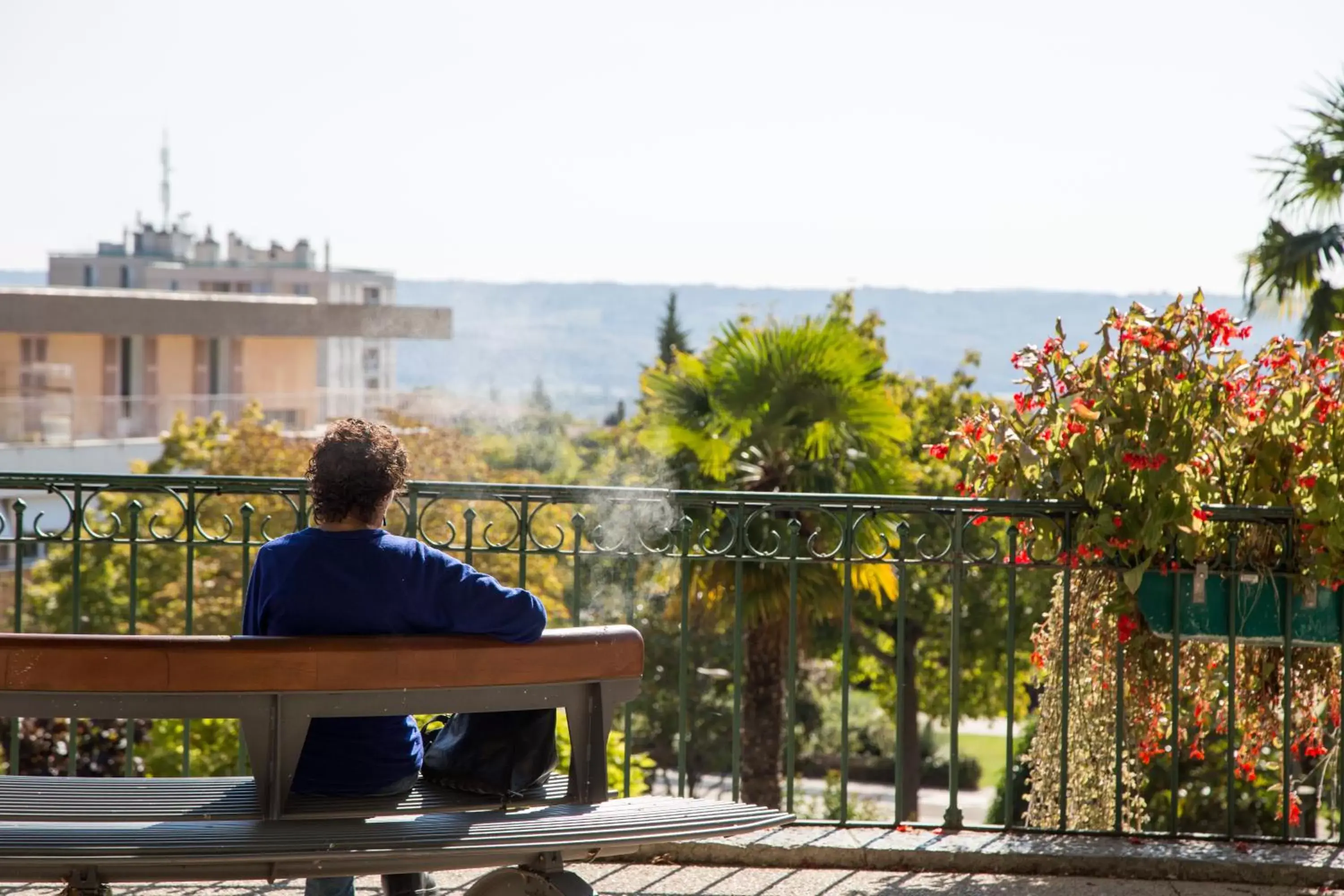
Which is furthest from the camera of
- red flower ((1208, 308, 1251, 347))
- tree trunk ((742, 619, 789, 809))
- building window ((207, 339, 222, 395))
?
building window ((207, 339, 222, 395))

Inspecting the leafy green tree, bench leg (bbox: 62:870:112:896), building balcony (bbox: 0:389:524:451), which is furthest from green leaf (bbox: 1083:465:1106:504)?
the leafy green tree

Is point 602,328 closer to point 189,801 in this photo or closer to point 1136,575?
point 1136,575

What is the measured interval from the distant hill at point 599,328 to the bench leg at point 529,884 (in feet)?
210

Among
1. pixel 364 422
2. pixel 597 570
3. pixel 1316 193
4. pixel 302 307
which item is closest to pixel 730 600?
pixel 597 570

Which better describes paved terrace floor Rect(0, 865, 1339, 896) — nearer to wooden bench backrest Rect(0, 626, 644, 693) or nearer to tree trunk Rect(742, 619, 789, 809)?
wooden bench backrest Rect(0, 626, 644, 693)

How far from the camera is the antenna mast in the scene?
9488 cm

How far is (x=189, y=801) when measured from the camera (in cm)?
320

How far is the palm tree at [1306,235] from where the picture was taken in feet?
52.7

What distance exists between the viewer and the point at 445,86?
423ft

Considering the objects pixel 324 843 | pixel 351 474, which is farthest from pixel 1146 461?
pixel 324 843

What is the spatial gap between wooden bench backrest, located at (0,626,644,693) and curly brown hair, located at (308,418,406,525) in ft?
1.11

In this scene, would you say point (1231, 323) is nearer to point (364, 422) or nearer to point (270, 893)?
point (364, 422)

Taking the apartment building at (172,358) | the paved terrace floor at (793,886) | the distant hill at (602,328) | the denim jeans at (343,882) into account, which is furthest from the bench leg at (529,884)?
the distant hill at (602,328)

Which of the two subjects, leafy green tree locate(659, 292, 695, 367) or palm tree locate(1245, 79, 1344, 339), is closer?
palm tree locate(1245, 79, 1344, 339)
